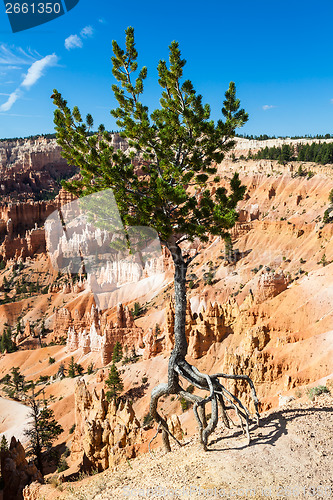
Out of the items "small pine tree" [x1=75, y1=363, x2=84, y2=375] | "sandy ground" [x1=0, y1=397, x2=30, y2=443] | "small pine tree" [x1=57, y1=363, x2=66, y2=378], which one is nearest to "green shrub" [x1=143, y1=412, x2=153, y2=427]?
"sandy ground" [x1=0, y1=397, x2=30, y2=443]

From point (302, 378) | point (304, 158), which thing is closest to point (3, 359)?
point (302, 378)

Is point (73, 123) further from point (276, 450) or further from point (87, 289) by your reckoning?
point (87, 289)

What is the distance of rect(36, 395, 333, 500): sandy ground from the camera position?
17.8ft

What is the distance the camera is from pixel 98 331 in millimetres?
50219

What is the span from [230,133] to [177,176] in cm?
200

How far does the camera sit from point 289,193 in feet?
259

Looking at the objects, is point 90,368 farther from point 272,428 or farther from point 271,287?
point 272,428

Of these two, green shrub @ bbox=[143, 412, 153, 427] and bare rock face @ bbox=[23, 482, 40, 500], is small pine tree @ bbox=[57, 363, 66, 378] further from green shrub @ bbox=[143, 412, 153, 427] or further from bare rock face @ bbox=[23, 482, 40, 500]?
bare rock face @ bbox=[23, 482, 40, 500]

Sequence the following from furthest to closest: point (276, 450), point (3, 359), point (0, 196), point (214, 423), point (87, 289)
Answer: point (0, 196), point (87, 289), point (3, 359), point (214, 423), point (276, 450)

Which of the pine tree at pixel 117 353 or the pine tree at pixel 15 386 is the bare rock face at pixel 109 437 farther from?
the pine tree at pixel 15 386

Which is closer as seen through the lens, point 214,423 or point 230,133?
point 214,423

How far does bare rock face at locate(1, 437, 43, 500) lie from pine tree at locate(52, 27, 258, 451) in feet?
36.3

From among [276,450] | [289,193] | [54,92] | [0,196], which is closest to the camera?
[276,450]

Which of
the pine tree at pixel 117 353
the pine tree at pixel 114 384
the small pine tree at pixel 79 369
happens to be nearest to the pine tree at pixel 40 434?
the pine tree at pixel 114 384
